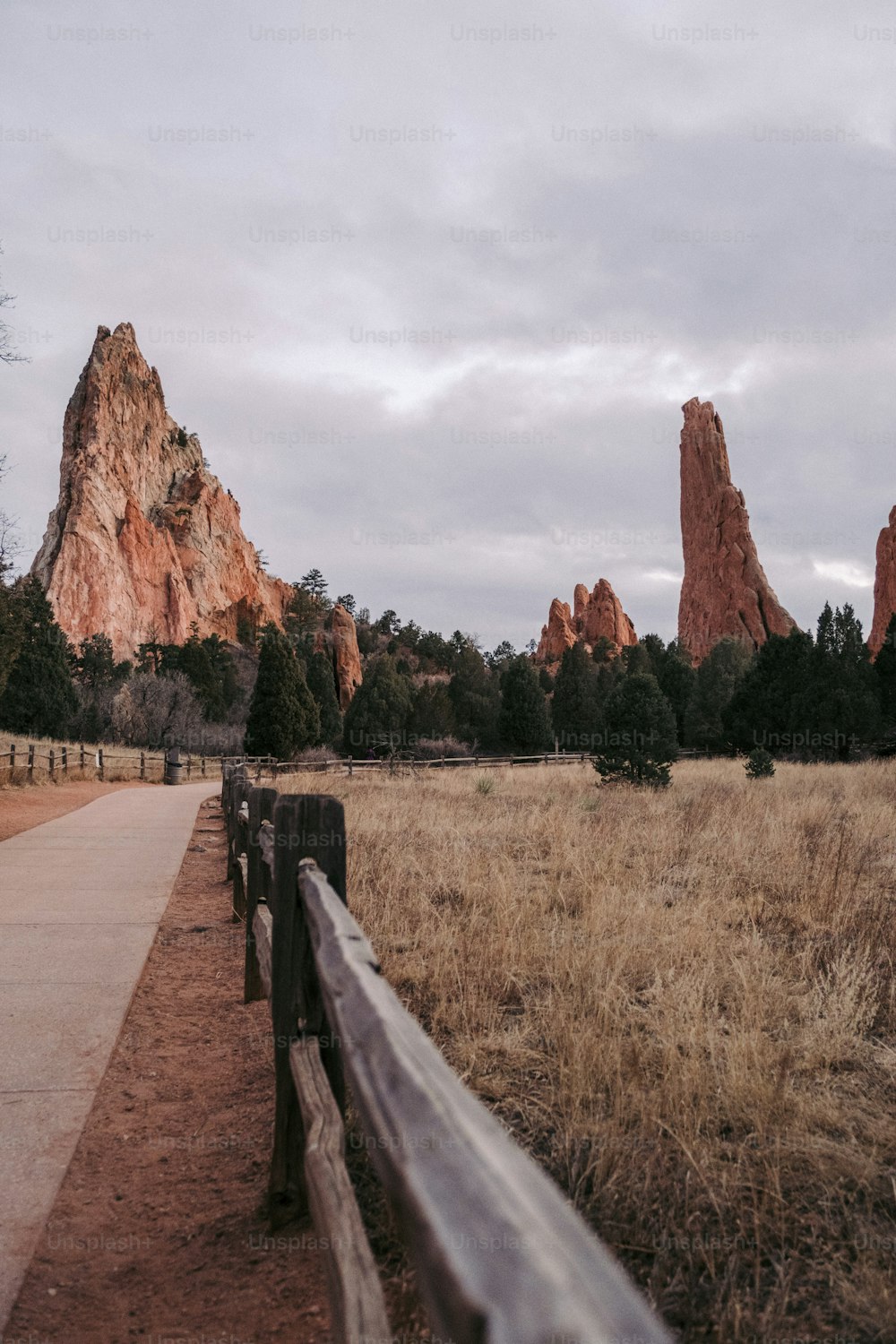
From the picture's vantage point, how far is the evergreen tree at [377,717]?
45.2 meters

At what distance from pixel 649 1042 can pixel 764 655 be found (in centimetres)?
4388

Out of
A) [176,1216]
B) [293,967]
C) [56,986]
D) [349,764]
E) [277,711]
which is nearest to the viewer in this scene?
[176,1216]

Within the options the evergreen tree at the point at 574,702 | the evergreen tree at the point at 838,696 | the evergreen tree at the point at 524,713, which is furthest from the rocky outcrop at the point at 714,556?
the evergreen tree at the point at 838,696

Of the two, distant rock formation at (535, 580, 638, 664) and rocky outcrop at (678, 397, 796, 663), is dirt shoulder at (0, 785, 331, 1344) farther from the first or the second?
distant rock formation at (535, 580, 638, 664)

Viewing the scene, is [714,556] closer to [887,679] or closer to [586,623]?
[586,623]

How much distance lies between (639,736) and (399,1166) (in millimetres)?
20334

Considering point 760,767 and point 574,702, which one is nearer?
point 760,767

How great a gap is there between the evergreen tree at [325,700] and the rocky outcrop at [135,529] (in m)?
29.5

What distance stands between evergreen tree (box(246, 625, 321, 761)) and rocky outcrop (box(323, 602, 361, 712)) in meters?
37.1

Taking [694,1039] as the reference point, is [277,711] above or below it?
above

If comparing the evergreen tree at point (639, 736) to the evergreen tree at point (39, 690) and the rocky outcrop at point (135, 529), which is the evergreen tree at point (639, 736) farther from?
the rocky outcrop at point (135, 529)

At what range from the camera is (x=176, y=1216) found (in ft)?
9.14

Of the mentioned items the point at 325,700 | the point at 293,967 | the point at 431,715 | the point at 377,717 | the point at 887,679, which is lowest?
the point at 293,967

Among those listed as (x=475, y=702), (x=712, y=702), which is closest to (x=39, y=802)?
(x=712, y=702)
